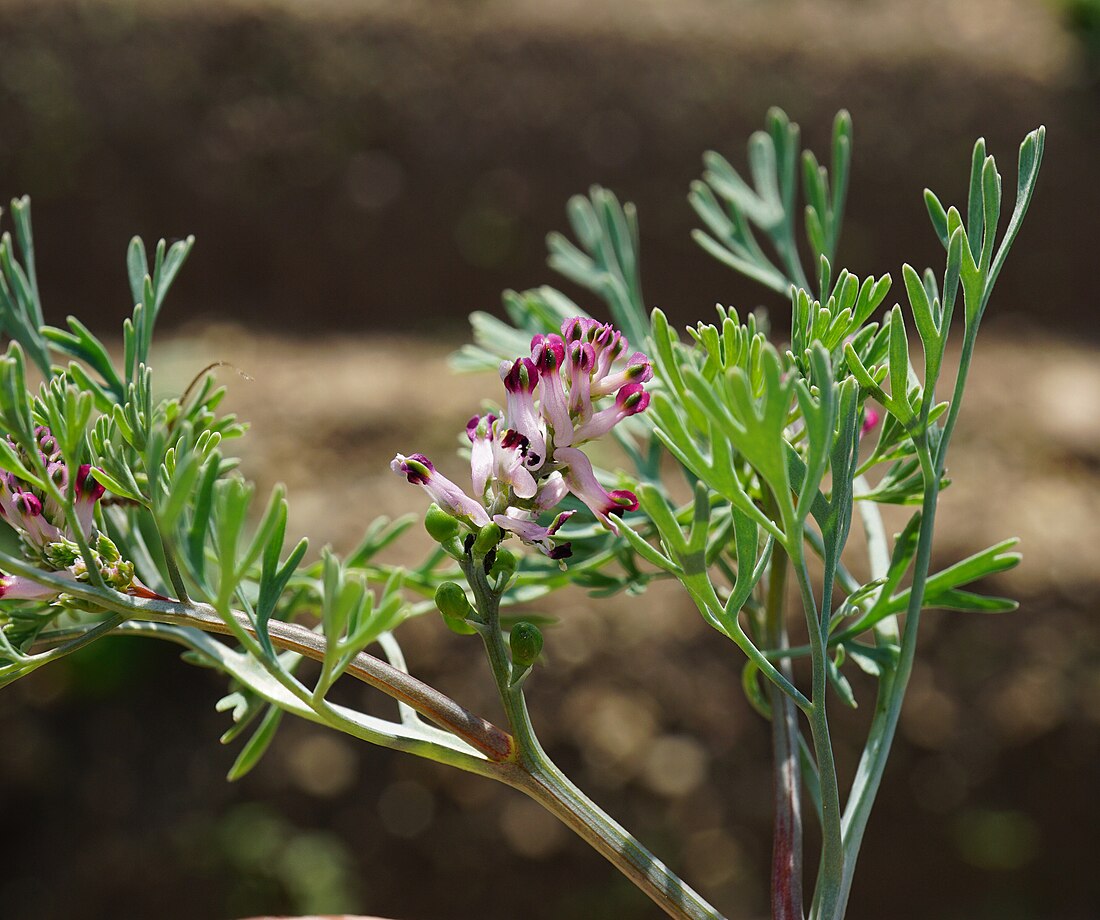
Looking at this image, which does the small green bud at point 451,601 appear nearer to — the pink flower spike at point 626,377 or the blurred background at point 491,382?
the pink flower spike at point 626,377

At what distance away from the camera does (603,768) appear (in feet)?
7.88

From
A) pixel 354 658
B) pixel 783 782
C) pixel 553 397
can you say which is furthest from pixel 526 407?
pixel 783 782

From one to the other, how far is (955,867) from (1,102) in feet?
12.2

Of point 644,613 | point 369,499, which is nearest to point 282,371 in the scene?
point 369,499

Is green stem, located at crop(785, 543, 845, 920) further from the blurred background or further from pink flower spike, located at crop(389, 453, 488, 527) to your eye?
the blurred background

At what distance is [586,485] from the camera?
388mm

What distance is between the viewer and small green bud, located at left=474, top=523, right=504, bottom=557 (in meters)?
0.37

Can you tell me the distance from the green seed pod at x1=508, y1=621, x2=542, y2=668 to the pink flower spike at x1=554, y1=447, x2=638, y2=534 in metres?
0.05

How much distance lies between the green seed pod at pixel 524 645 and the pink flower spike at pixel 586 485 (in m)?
0.05

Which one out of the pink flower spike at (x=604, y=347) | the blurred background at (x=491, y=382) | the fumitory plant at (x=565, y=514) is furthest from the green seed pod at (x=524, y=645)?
the blurred background at (x=491, y=382)

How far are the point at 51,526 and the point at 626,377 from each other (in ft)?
0.77

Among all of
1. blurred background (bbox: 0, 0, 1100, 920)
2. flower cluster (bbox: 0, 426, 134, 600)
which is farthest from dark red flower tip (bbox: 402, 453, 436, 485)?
blurred background (bbox: 0, 0, 1100, 920)

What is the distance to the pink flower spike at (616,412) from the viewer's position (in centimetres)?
40

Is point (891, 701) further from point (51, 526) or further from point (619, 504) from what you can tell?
point (51, 526)
